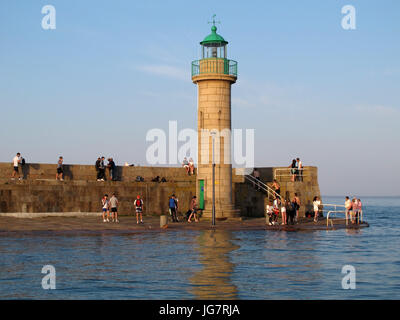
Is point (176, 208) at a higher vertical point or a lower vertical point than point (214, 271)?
higher

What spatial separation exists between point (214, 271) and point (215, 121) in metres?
20.7

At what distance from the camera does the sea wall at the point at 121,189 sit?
38.7 metres

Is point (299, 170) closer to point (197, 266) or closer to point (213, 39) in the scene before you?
point (213, 39)

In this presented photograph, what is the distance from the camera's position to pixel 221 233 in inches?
1316

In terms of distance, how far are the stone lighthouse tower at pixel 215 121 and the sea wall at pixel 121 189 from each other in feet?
14.7

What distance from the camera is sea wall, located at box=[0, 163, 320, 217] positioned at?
38.7 meters

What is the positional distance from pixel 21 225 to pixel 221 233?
36.4ft

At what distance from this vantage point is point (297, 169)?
45000 millimetres

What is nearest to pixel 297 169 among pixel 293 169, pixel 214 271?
pixel 293 169

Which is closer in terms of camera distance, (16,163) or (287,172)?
(16,163)

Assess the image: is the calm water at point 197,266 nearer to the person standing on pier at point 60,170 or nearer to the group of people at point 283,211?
the group of people at point 283,211

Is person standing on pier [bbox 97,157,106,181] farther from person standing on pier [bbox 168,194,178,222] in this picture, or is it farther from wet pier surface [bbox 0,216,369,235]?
person standing on pier [bbox 168,194,178,222]
